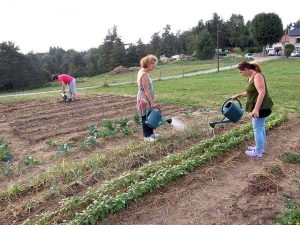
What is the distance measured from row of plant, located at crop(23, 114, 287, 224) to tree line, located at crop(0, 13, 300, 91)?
917 inches

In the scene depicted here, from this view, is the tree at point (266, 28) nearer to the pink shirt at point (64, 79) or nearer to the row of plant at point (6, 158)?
the pink shirt at point (64, 79)

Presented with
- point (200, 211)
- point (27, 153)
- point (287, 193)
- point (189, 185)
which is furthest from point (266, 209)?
point (27, 153)

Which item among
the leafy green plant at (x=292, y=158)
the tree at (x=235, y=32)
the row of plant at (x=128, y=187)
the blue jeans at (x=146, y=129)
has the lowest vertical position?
the leafy green plant at (x=292, y=158)

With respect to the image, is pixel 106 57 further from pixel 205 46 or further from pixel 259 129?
pixel 259 129

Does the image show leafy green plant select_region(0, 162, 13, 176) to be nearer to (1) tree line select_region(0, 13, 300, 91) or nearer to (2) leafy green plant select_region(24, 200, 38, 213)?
(2) leafy green plant select_region(24, 200, 38, 213)

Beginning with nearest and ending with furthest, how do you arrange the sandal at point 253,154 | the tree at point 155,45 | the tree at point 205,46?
the sandal at point 253,154
the tree at point 205,46
the tree at point 155,45

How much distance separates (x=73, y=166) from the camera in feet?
12.1

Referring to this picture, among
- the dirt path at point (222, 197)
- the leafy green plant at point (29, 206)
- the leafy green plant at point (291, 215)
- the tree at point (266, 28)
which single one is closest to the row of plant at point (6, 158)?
the leafy green plant at point (29, 206)

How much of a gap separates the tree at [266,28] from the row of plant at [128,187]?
3871 cm

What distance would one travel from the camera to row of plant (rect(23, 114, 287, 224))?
101 inches

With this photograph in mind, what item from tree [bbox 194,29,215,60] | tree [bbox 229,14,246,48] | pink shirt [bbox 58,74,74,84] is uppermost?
tree [bbox 229,14,246,48]

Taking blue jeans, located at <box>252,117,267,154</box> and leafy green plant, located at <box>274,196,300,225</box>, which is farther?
blue jeans, located at <box>252,117,267,154</box>

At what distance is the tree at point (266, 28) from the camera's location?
37.8 meters

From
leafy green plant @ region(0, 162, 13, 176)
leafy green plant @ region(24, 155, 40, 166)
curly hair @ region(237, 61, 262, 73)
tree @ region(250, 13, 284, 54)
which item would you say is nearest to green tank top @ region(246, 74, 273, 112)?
curly hair @ region(237, 61, 262, 73)
